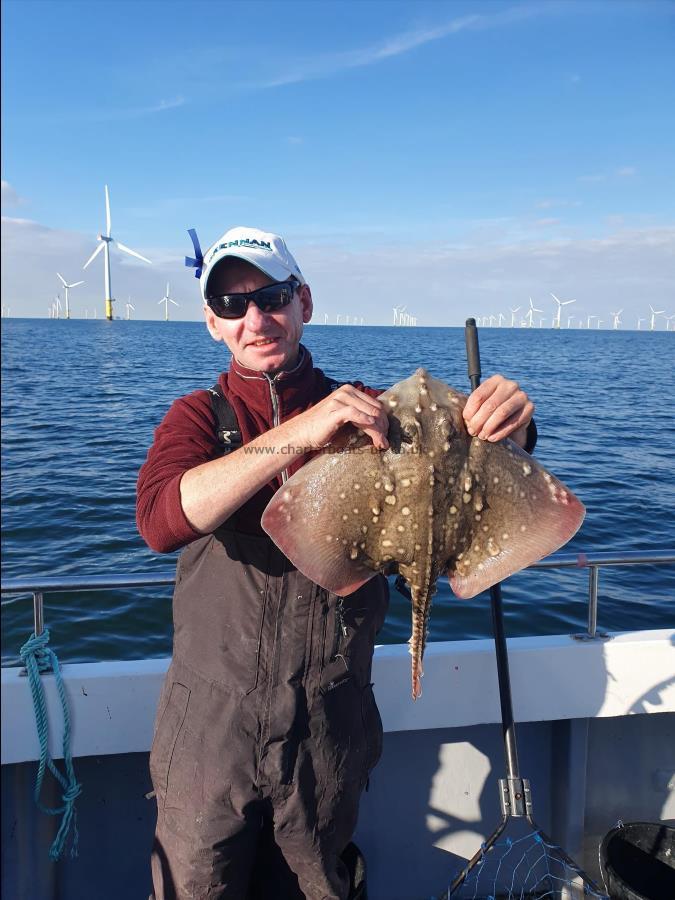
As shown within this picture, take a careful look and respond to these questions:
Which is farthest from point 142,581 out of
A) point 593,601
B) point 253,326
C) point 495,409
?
point 593,601

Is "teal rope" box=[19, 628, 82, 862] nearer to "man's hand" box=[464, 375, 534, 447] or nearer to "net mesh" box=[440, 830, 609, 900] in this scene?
"net mesh" box=[440, 830, 609, 900]

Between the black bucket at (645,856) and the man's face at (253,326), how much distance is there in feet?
8.97

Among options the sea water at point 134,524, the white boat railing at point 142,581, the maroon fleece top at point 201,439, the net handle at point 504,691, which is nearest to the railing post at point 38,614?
the white boat railing at point 142,581

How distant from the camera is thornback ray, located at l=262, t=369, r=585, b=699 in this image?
2166 mm

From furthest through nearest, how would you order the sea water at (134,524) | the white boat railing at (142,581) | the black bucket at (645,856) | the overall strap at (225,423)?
the sea water at (134,524), the black bucket at (645,856), the white boat railing at (142,581), the overall strap at (225,423)

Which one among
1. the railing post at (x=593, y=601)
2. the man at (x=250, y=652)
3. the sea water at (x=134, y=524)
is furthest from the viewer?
the sea water at (x=134, y=524)

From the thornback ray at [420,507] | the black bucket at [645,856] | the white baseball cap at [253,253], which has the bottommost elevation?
the black bucket at [645,856]

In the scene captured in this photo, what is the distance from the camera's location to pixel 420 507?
7.16 feet

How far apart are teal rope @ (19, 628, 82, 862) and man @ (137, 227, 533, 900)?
725 millimetres

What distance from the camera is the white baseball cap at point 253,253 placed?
2.39 m

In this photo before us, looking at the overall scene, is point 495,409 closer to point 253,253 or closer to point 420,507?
point 420,507

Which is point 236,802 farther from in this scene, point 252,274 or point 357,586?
point 252,274

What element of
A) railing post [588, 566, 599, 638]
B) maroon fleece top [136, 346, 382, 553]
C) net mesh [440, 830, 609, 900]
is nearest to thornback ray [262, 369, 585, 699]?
maroon fleece top [136, 346, 382, 553]

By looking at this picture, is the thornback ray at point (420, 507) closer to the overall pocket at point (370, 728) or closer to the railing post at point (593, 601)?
the overall pocket at point (370, 728)
